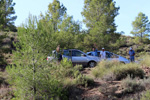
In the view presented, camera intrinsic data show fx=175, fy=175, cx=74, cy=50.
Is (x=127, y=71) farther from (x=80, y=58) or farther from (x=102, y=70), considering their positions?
(x=80, y=58)

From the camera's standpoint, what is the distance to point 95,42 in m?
21.1

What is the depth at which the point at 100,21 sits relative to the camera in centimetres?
2239

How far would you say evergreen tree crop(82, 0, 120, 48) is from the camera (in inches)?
831

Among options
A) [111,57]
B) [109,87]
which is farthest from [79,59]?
[109,87]

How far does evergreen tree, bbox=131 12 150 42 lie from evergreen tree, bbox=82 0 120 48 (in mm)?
15674

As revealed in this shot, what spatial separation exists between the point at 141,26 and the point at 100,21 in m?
18.4

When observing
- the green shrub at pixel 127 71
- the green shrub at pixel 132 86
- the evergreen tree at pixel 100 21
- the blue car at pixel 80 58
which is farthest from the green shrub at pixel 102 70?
the evergreen tree at pixel 100 21

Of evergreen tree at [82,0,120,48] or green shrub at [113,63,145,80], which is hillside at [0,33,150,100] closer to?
green shrub at [113,63,145,80]

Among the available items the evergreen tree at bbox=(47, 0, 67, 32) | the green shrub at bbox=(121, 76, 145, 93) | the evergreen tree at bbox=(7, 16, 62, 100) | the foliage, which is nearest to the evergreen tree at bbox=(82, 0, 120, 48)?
the evergreen tree at bbox=(47, 0, 67, 32)

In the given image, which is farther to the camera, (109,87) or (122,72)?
(122,72)

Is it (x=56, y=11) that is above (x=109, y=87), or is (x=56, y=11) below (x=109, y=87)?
above

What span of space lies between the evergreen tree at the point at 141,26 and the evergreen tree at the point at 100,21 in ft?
51.4

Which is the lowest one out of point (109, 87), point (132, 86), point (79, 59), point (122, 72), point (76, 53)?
point (109, 87)

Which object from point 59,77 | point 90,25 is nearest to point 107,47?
point 90,25
